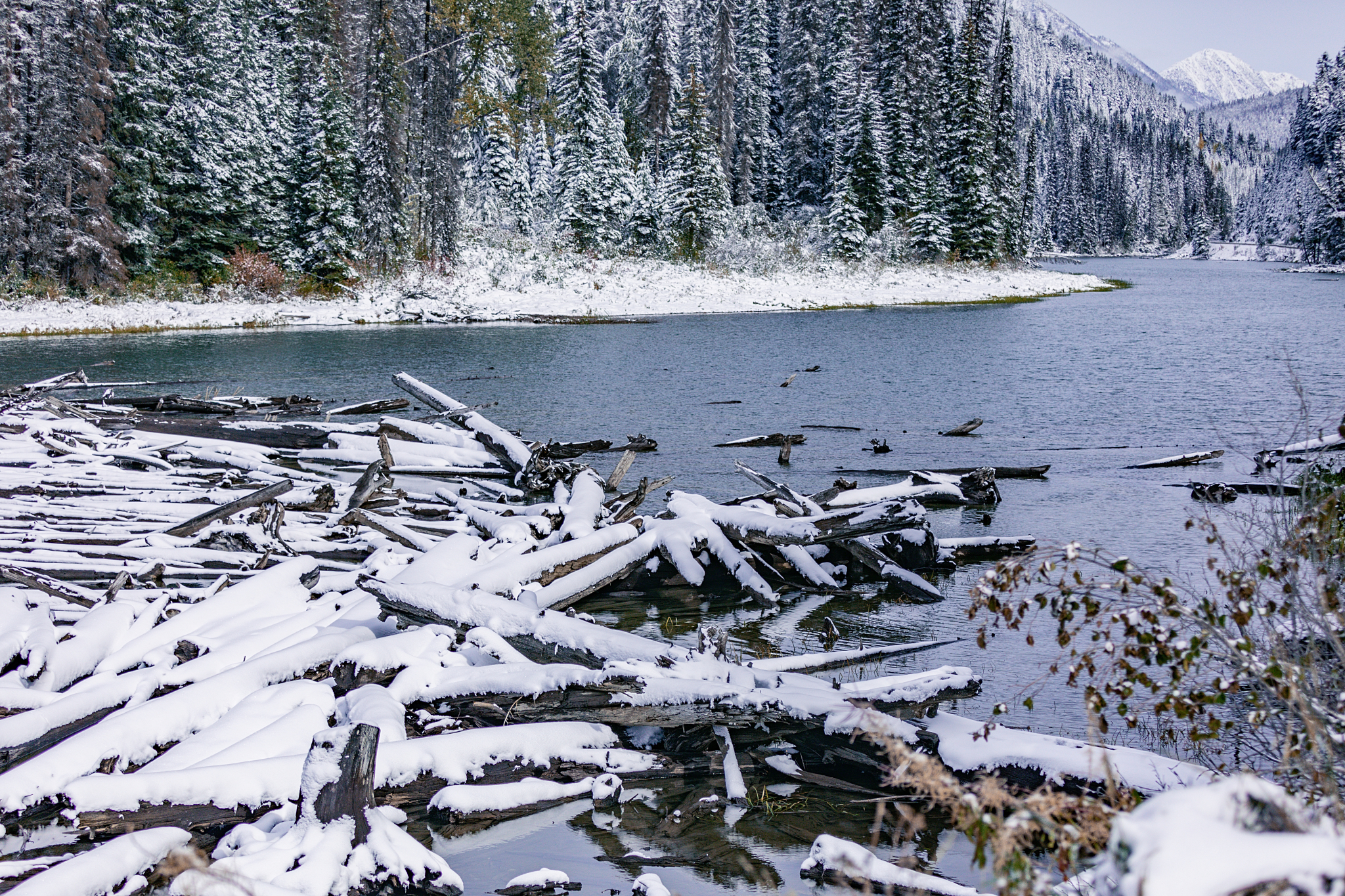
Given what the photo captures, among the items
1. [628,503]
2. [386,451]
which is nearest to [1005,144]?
[386,451]

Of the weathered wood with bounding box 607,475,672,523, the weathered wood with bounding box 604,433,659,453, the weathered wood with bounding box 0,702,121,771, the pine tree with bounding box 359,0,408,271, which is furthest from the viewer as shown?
the pine tree with bounding box 359,0,408,271

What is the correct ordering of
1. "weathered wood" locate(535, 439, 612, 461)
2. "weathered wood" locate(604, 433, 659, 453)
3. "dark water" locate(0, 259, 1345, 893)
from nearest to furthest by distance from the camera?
"dark water" locate(0, 259, 1345, 893) < "weathered wood" locate(535, 439, 612, 461) < "weathered wood" locate(604, 433, 659, 453)

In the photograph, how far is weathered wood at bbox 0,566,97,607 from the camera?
21.6ft

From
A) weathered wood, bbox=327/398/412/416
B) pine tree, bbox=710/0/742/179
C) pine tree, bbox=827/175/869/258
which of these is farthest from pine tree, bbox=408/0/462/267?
weathered wood, bbox=327/398/412/416

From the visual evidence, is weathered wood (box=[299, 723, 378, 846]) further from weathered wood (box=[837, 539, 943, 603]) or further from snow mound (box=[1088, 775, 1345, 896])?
weathered wood (box=[837, 539, 943, 603])

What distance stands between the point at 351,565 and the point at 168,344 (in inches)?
1099

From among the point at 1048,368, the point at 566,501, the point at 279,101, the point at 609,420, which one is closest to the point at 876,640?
the point at 566,501

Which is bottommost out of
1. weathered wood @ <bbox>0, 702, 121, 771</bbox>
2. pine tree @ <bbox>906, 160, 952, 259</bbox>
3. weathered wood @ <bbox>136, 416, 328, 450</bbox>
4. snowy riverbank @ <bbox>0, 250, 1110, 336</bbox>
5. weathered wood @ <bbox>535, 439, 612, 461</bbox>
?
weathered wood @ <bbox>0, 702, 121, 771</bbox>

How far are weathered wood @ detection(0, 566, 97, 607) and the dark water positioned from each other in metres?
4.21

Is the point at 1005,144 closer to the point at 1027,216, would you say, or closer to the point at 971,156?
the point at 971,156

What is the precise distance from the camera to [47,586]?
6695 millimetres

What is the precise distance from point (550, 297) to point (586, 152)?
51.7 feet

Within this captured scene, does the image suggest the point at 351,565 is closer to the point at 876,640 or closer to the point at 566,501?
the point at 566,501

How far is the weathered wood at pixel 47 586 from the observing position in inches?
259
